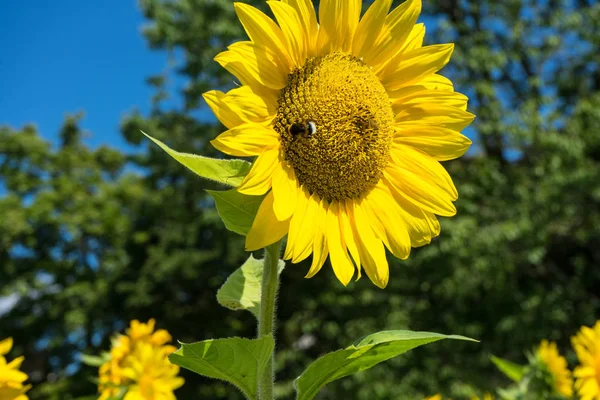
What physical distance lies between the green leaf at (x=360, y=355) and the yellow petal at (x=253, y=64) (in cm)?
48

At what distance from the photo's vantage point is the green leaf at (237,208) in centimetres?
98

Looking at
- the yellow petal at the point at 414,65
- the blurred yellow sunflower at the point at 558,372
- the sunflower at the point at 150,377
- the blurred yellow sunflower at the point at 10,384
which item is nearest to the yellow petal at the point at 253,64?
the yellow petal at the point at 414,65

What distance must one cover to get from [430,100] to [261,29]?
39 cm

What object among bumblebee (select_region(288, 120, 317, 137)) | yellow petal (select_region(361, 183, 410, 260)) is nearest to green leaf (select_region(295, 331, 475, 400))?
yellow petal (select_region(361, 183, 410, 260))

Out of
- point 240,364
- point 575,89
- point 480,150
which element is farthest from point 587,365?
point 575,89

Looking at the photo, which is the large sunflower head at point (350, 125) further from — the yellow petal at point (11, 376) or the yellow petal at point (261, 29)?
the yellow petal at point (11, 376)

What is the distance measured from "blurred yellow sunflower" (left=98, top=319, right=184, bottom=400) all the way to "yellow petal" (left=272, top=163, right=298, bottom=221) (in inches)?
39.3

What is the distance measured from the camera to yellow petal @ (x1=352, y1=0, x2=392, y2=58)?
112cm

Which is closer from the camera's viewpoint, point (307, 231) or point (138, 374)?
point (307, 231)

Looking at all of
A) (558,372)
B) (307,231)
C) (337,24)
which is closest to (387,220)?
(307,231)

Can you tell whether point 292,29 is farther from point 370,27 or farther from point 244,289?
point 244,289

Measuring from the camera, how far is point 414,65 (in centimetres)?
118

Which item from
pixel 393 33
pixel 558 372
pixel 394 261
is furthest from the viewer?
pixel 394 261

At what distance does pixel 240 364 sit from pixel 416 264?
30.5ft
